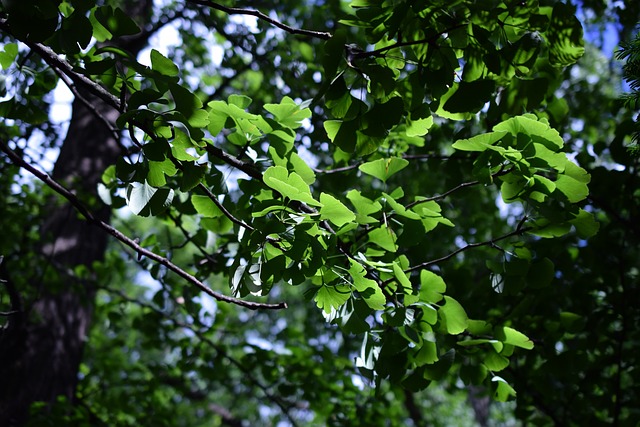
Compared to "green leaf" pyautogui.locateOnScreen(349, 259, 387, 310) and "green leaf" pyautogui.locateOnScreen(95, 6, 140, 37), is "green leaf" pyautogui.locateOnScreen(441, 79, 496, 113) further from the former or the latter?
"green leaf" pyautogui.locateOnScreen(95, 6, 140, 37)

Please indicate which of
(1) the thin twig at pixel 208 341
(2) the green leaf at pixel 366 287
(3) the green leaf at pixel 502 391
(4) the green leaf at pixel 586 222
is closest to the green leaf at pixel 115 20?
(2) the green leaf at pixel 366 287

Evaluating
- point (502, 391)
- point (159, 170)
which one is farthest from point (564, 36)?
point (159, 170)

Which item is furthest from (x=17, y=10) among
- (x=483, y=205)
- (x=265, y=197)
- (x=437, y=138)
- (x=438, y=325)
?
(x=483, y=205)

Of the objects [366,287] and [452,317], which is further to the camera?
[452,317]

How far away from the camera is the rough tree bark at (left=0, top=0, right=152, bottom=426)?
9.32 ft

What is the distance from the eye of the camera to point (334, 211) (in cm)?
115

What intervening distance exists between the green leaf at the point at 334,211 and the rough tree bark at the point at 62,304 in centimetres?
172

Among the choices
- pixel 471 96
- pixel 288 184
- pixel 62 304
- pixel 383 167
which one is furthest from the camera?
pixel 62 304

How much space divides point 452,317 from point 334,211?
0.46 metres

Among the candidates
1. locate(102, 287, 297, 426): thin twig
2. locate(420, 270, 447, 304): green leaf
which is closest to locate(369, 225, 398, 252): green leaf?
locate(420, 270, 447, 304): green leaf

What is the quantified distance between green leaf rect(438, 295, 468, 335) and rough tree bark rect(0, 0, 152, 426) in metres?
1.81

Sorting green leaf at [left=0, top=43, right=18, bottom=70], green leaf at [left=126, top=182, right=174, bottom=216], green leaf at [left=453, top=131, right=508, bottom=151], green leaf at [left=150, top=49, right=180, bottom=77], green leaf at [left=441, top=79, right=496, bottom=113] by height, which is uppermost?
green leaf at [left=0, top=43, right=18, bottom=70]

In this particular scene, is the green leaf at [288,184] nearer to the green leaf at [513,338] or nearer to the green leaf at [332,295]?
the green leaf at [332,295]

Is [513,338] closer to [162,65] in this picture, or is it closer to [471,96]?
[471,96]
